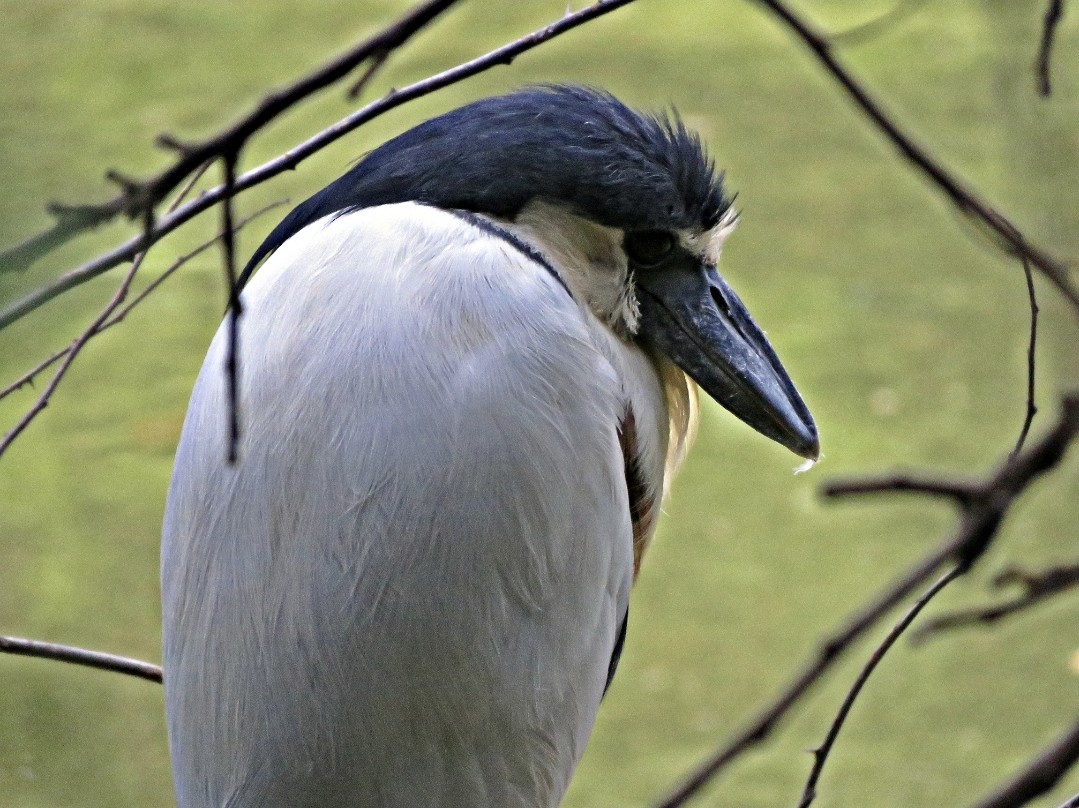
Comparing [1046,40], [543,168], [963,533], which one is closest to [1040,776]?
[963,533]

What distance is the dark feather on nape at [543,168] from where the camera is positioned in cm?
128

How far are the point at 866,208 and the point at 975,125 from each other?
2.04 ft

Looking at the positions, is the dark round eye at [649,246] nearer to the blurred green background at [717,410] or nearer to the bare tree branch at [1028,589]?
the blurred green background at [717,410]

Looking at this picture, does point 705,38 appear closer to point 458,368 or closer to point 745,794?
point 745,794

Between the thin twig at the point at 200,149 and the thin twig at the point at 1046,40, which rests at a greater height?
the thin twig at the point at 200,149

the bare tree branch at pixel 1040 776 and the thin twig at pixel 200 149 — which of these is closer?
the bare tree branch at pixel 1040 776

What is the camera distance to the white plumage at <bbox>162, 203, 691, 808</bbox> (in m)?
1.10

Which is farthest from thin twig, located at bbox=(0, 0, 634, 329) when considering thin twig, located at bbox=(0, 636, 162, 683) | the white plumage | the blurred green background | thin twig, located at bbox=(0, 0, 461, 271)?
thin twig, located at bbox=(0, 636, 162, 683)

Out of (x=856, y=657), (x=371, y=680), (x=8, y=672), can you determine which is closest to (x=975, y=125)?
(x=856, y=657)

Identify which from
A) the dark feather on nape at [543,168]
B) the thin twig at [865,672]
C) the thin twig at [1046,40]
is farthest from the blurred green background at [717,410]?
the dark feather on nape at [543,168]

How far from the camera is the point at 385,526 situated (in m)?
1.10

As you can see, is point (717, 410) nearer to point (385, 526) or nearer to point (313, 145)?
point (385, 526)

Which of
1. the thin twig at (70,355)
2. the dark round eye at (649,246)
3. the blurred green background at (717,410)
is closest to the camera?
the thin twig at (70,355)

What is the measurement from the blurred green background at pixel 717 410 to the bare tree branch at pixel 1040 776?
0.38 meters
